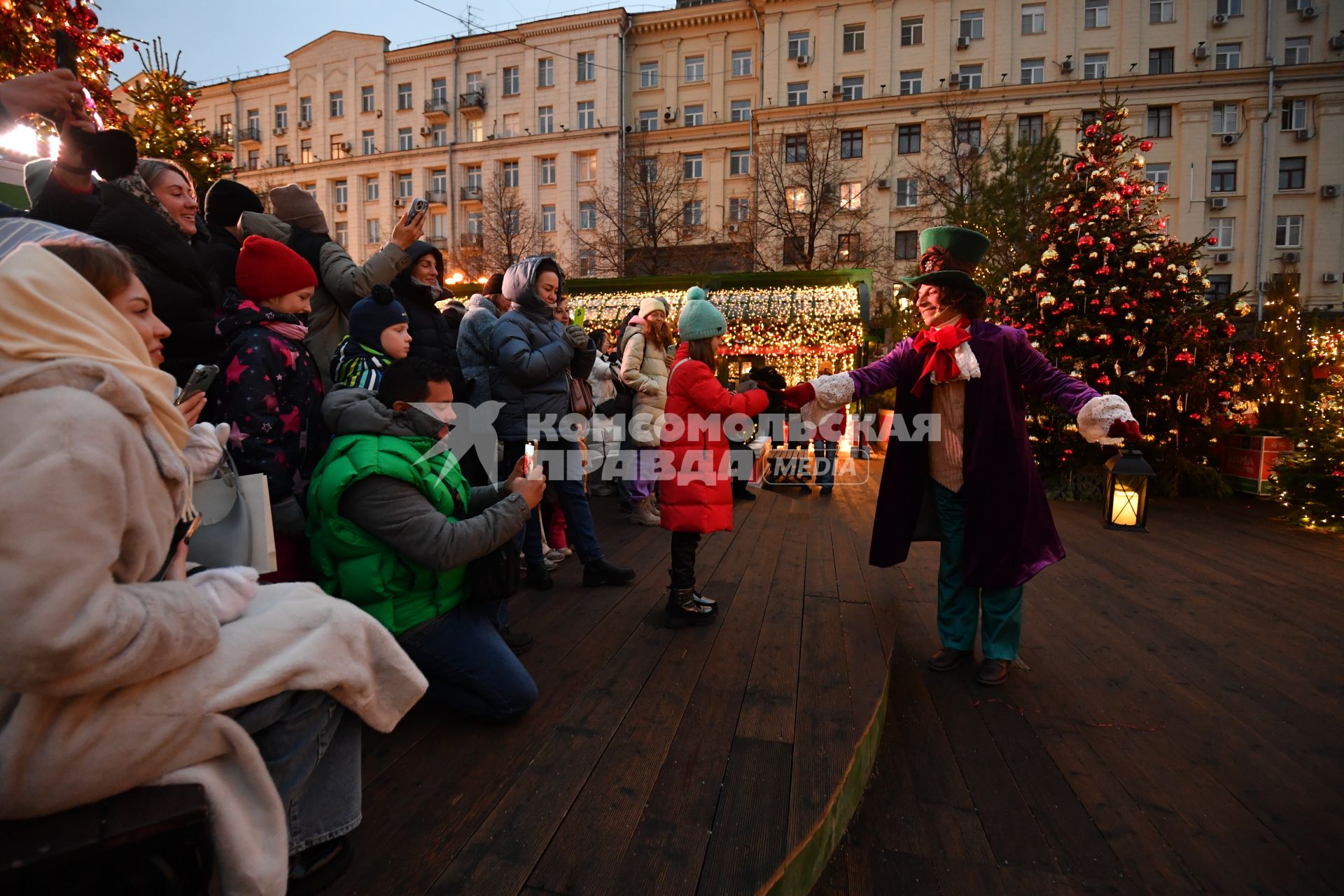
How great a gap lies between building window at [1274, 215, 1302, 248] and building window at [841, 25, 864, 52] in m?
20.5

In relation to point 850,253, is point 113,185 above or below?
below

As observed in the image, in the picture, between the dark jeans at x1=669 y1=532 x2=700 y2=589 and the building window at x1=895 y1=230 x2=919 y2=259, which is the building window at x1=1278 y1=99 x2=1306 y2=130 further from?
the dark jeans at x1=669 y1=532 x2=700 y2=589

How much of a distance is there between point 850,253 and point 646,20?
18.7 m

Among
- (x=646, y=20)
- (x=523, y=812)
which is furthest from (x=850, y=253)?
(x=523, y=812)

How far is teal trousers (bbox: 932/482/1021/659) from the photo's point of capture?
324 centimetres

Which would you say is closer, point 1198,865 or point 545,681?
point 1198,865

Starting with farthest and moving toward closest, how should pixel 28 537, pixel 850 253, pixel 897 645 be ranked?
1. pixel 850 253
2. pixel 897 645
3. pixel 28 537

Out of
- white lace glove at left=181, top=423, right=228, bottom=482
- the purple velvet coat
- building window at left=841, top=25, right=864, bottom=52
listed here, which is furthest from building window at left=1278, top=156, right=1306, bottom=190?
white lace glove at left=181, top=423, right=228, bottom=482

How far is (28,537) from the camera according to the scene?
3.51ft

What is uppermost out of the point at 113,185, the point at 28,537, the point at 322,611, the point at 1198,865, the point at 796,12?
the point at 796,12

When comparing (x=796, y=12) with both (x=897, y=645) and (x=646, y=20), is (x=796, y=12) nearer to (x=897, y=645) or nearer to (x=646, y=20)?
(x=646, y=20)

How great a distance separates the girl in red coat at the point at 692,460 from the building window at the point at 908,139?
33419 millimetres

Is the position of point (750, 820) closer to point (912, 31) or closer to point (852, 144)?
point (852, 144)

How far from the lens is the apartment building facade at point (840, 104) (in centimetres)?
2997
